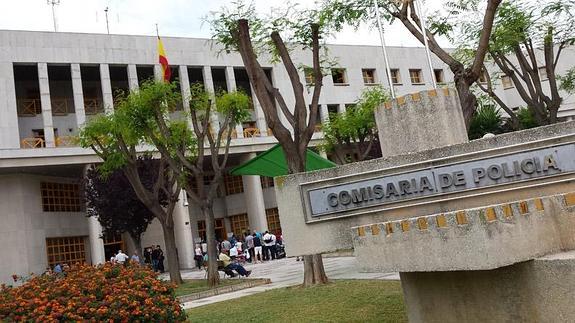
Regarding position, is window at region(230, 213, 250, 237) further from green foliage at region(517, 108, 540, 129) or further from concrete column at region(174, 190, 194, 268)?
green foliage at region(517, 108, 540, 129)

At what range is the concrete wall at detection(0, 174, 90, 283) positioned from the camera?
2758cm

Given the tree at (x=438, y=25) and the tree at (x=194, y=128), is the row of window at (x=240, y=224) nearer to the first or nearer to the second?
the tree at (x=194, y=128)

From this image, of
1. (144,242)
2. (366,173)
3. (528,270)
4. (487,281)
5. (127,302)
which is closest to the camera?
(528,270)

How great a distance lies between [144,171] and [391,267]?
22078 millimetres

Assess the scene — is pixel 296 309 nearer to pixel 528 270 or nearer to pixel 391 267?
pixel 391 267

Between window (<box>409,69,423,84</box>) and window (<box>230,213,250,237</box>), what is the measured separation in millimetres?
15087

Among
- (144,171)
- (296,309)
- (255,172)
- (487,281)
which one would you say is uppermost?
(144,171)

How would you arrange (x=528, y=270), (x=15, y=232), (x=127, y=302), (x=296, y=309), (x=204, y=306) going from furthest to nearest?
(x=15, y=232) < (x=204, y=306) < (x=296, y=309) < (x=127, y=302) < (x=528, y=270)

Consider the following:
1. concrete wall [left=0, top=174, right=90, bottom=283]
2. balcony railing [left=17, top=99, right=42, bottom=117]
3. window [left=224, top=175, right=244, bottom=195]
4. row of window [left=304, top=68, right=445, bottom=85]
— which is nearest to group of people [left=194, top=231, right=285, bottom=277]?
window [left=224, top=175, right=244, bottom=195]

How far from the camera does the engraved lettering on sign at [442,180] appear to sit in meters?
5.04

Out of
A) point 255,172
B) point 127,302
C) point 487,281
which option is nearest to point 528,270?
point 487,281

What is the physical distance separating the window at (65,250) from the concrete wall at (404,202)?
25555mm

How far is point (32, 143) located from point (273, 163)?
16.4 m

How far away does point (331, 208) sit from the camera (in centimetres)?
594
